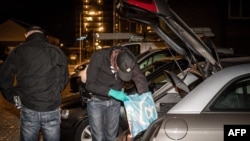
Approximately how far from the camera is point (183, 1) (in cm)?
1984

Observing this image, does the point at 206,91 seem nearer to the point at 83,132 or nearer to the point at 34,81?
the point at 34,81

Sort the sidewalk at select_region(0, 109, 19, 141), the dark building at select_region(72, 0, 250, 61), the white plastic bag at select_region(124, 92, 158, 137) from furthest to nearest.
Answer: the dark building at select_region(72, 0, 250, 61) < the sidewalk at select_region(0, 109, 19, 141) < the white plastic bag at select_region(124, 92, 158, 137)

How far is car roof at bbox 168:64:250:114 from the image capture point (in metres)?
3.49

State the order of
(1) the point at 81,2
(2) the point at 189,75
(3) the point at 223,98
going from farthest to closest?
(1) the point at 81,2 < (2) the point at 189,75 < (3) the point at 223,98

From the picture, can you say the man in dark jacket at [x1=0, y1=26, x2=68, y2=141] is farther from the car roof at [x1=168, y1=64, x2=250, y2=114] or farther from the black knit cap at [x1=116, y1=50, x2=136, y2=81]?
the car roof at [x1=168, y1=64, x2=250, y2=114]

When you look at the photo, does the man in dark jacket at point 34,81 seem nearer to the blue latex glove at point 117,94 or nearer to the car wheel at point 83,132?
the blue latex glove at point 117,94

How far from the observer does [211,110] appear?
348 cm

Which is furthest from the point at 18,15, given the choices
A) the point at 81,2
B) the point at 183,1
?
the point at 183,1

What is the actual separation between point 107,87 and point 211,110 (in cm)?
155

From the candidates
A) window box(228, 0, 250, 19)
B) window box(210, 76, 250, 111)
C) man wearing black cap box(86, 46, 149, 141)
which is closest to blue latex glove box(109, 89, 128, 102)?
man wearing black cap box(86, 46, 149, 141)

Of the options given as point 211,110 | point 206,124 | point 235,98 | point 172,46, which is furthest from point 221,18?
point 206,124

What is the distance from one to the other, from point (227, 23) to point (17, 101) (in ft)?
54.1

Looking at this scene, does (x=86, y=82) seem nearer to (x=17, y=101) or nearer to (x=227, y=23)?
(x=17, y=101)

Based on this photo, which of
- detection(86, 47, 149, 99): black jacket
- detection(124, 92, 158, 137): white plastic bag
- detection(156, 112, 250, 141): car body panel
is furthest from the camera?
detection(86, 47, 149, 99): black jacket
